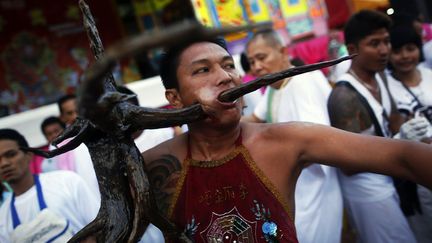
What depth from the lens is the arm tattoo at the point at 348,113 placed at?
6.95 ft

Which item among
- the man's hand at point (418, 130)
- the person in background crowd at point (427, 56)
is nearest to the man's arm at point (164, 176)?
the man's hand at point (418, 130)

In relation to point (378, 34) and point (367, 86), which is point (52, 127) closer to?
point (367, 86)

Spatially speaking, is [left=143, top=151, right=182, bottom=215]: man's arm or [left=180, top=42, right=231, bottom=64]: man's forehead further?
[left=143, top=151, right=182, bottom=215]: man's arm

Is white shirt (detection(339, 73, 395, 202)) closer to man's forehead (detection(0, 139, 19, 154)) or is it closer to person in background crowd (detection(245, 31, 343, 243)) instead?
person in background crowd (detection(245, 31, 343, 243))

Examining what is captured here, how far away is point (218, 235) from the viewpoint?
1.31 meters

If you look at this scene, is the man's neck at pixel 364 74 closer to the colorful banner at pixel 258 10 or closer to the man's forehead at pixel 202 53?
the man's forehead at pixel 202 53

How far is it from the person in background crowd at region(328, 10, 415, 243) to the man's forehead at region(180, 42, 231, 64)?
1104 mm

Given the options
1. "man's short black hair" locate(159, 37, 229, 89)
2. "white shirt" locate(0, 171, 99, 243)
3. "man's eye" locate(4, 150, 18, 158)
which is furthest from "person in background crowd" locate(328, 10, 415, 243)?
"man's eye" locate(4, 150, 18, 158)

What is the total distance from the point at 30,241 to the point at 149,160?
841 mm

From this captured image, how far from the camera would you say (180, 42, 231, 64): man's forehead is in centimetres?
132

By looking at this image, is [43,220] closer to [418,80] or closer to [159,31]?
[159,31]

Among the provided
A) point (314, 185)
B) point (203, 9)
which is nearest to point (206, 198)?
point (314, 185)

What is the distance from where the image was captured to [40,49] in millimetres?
6941

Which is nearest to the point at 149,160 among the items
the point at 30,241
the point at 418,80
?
the point at 30,241
